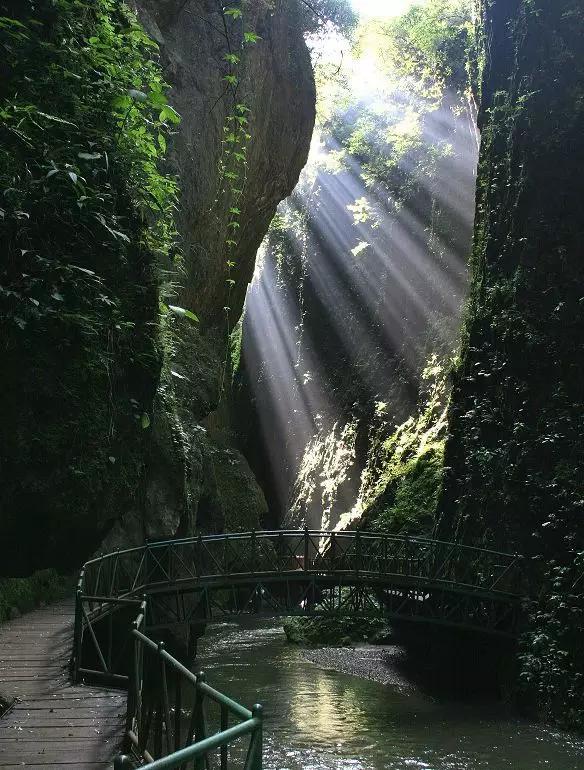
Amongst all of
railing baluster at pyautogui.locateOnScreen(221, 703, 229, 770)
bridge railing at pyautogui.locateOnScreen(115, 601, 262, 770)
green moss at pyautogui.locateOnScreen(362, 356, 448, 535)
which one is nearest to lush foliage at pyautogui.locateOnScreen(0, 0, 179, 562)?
bridge railing at pyautogui.locateOnScreen(115, 601, 262, 770)

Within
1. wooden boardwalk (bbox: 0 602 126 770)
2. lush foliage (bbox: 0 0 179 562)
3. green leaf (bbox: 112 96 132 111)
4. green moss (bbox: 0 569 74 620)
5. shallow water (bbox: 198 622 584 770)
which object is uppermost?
green leaf (bbox: 112 96 132 111)

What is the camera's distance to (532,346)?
53.9 ft

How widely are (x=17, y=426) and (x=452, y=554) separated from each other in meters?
12.0

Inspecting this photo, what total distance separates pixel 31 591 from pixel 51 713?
6.05 meters

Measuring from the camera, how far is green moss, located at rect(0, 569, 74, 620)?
37.7 ft

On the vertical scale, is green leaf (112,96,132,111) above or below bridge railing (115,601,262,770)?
above

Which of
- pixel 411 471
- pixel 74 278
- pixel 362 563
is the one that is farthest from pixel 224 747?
pixel 411 471

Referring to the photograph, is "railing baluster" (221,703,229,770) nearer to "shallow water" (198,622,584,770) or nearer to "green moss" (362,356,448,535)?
"shallow water" (198,622,584,770)

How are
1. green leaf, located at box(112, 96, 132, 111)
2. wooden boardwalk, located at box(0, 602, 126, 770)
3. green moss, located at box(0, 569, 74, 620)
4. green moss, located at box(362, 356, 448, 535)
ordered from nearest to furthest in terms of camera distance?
wooden boardwalk, located at box(0, 602, 126, 770) < green leaf, located at box(112, 96, 132, 111) < green moss, located at box(0, 569, 74, 620) < green moss, located at box(362, 356, 448, 535)

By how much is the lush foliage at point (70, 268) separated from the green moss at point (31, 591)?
586 centimetres

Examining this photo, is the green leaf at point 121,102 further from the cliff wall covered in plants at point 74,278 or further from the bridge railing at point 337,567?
the bridge railing at point 337,567

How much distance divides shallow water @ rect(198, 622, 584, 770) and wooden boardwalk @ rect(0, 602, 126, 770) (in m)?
3.98

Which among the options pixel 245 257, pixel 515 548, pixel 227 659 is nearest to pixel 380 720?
pixel 515 548

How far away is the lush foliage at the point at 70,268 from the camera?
5301 millimetres
